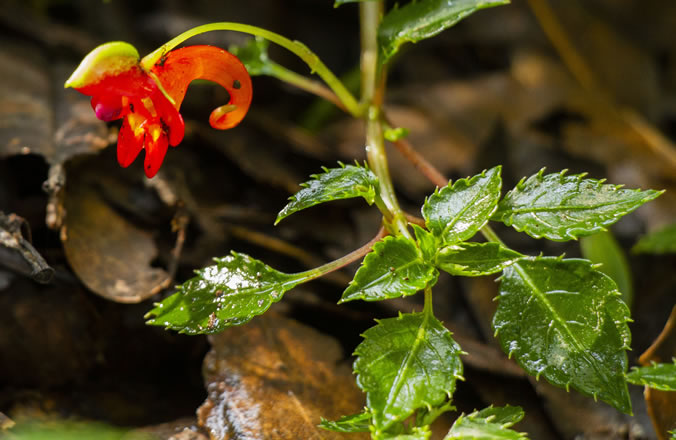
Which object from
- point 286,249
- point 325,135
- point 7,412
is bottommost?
point 7,412

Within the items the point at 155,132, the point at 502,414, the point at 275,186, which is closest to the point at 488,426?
the point at 502,414

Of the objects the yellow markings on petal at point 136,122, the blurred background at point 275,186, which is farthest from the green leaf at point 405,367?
the yellow markings on petal at point 136,122

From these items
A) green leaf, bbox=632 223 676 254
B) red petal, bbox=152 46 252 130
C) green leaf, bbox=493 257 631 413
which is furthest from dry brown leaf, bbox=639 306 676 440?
red petal, bbox=152 46 252 130

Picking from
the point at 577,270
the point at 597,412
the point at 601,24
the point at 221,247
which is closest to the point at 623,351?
the point at 577,270

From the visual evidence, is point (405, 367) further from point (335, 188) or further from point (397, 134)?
point (397, 134)

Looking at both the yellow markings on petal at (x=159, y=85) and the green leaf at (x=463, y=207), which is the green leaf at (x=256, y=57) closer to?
the yellow markings on petal at (x=159, y=85)

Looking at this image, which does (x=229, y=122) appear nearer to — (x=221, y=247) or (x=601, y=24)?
(x=221, y=247)

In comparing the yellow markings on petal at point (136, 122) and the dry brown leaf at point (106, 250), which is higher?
the yellow markings on petal at point (136, 122)
